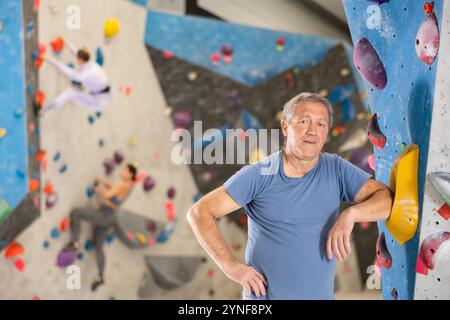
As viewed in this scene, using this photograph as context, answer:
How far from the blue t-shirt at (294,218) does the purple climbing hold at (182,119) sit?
3.32 metres

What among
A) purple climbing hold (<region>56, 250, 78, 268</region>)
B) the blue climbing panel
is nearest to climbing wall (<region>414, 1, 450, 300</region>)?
the blue climbing panel

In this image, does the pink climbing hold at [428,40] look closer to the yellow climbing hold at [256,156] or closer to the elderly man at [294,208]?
the elderly man at [294,208]

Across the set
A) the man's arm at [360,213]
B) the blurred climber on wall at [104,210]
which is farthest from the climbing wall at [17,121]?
the man's arm at [360,213]

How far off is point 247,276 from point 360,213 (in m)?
0.37

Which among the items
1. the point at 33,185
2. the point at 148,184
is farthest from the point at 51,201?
the point at 148,184

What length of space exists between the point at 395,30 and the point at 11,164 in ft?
10.1

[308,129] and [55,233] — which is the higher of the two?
[308,129]

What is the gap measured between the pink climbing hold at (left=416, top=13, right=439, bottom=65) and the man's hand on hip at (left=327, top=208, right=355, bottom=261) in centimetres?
48

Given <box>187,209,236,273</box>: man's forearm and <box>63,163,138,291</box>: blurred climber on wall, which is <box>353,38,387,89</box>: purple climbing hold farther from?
<box>63,163,138,291</box>: blurred climber on wall

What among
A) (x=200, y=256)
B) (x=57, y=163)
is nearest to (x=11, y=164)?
(x=57, y=163)

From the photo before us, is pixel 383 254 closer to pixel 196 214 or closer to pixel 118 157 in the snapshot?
pixel 196 214

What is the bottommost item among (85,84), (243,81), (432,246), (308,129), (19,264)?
(19,264)

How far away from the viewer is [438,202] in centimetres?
182

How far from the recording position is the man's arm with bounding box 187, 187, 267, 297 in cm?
187
